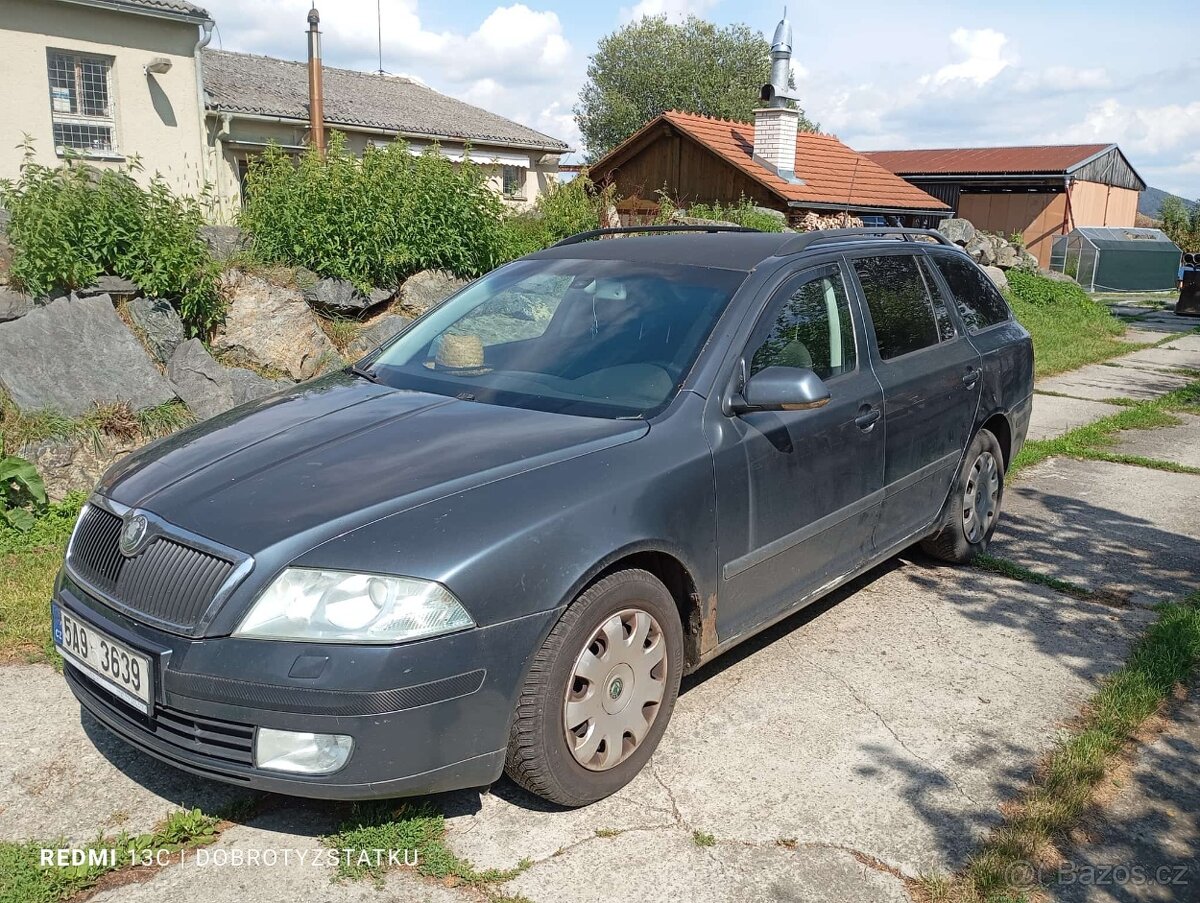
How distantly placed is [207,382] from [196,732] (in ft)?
14.5

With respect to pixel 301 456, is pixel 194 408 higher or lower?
lower

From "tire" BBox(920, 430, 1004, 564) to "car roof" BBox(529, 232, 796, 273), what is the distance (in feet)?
5.56

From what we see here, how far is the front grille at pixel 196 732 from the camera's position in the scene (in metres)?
2.69

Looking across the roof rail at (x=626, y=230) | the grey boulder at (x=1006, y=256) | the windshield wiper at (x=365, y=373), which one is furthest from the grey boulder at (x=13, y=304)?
the grey boulder at (x=1006, y=256)

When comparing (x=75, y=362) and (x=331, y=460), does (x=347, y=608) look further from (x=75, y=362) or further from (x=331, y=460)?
(x=75, y=362)

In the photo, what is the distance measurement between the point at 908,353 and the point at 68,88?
18.5m

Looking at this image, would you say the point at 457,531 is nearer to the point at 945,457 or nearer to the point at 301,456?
the point at 301,456

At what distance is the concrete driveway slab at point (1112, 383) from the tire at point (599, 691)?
9104 millimetres

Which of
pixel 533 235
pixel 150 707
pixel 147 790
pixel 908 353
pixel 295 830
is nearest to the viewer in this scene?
pixel 150 707

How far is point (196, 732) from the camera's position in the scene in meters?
2.74

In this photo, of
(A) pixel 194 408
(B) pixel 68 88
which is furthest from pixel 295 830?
(B) pixel 68 88

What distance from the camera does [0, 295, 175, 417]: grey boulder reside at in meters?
6.10

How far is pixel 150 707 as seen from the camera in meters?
2.78

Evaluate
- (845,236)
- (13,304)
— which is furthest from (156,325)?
(845,236)
